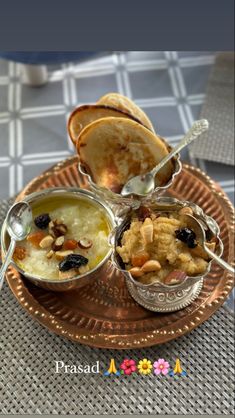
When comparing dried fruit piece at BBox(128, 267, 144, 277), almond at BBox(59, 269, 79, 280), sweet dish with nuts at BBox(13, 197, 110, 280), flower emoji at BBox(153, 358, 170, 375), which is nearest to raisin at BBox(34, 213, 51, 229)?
sweet dish with nuts at BBox(13, 197, 110, 280)

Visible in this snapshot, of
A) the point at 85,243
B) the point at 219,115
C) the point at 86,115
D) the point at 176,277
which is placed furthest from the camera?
the point at 219,115

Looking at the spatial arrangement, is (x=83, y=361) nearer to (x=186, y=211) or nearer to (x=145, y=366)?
(x=145, y=366)

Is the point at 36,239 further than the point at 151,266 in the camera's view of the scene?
Yes

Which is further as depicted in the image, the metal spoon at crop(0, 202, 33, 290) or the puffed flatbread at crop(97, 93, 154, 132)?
the puffed flatbread at crop(97, 93, 154, 132)

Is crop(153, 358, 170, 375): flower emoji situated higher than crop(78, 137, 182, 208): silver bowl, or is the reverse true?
crop(78, 137, 182, 208): silver bowl

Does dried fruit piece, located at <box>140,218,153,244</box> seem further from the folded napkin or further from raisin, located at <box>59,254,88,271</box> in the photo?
the folded napkin

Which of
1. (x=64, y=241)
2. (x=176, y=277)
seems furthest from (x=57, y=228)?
(x=176, y=277)

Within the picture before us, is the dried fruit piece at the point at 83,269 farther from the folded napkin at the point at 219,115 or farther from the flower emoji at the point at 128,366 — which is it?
the folded napkin at the point at 219,115
